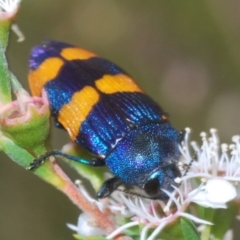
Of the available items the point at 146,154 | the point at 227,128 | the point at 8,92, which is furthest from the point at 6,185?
the point at 8,92

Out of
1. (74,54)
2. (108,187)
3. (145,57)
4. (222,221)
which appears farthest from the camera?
(145,57)

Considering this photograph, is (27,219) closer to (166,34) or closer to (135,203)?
(166,34)

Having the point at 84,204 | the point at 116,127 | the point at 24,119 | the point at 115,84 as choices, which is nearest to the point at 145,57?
the point at 115,84

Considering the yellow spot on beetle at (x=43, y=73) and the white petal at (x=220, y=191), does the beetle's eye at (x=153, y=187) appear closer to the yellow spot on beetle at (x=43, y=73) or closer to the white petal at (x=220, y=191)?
the white petal at (x=220, y=191)

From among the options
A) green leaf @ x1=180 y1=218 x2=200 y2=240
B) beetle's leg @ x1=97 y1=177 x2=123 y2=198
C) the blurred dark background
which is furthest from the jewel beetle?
the blurred dark background

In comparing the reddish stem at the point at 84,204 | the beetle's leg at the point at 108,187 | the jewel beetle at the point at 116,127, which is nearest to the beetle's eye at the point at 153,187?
the jewel beetle at the point at 116,127

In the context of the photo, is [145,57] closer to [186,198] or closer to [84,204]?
[186,198]
